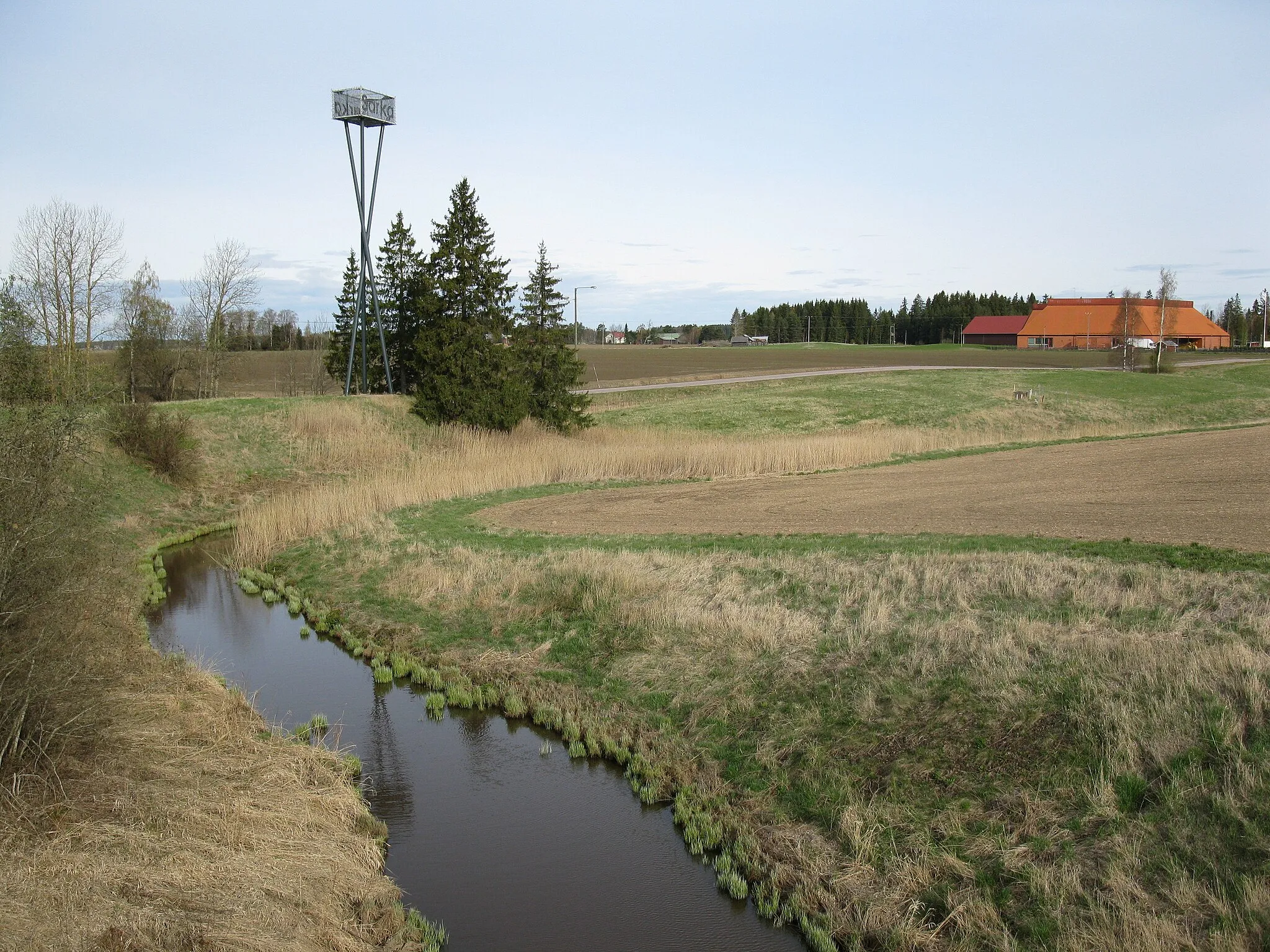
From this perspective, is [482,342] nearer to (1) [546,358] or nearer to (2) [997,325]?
(1) [546,358]

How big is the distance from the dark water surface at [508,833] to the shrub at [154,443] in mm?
16193

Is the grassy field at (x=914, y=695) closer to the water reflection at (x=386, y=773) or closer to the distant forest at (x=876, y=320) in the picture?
the water reflection at (x=386, y=773)

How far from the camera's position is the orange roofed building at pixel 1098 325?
10531 centimetres

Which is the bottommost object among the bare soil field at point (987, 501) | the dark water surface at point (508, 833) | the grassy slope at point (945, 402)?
the dark water surface at point (508, 833)

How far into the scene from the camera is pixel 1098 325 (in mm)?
109062

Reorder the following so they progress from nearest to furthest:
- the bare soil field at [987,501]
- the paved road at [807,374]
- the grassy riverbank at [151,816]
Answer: the grassy riverbank at [151,816]
the bare soil field at [987,501]
the paved road at [807,374]

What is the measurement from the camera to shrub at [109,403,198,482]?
28.9 metres

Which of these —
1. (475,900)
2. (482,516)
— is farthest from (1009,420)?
(475,900)

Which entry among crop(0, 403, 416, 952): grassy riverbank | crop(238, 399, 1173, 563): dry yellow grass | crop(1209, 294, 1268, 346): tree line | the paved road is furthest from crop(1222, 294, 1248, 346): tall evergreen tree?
crop(0, 403, 416, 952): grassy riverbank

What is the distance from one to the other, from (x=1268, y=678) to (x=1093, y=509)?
11464mm

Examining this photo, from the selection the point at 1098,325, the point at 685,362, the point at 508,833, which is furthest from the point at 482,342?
the point at 1098,325

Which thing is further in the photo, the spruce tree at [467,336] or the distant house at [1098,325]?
the distant house at [1098,325]

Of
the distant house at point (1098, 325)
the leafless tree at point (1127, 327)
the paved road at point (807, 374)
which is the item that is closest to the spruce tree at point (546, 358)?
the paved road at point (807, 374)

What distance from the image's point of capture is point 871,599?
1348 cm
